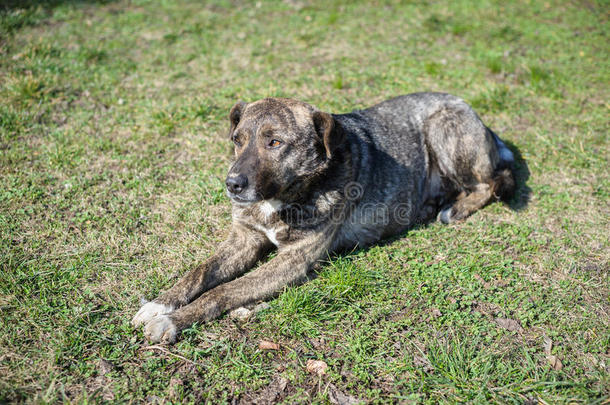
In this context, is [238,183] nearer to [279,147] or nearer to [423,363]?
[279,147]

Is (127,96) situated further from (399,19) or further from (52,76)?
(399,19)

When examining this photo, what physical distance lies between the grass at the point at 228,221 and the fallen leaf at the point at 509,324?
0.03m

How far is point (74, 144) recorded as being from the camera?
5.23 metres

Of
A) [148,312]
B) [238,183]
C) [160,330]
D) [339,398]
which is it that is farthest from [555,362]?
[148,312]

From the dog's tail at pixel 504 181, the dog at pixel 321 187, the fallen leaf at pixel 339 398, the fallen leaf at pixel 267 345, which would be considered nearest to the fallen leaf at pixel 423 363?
the fallen leaf at pixel 339 398

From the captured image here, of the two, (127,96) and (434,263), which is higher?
(127,96)

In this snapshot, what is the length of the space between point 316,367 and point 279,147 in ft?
5.78

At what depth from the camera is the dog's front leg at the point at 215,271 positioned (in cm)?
332

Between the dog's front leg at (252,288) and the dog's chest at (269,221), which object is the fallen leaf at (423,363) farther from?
the dog's chest at (269,221)

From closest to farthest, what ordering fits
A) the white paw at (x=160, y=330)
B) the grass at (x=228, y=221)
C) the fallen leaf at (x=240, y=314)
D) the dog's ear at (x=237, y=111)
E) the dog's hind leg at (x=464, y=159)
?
the grass at (x=228, y=221) → the white paw at (x=160, y=330) → the fallen leaf at (x=240, y=314) → the dog's ear at (x=237, y=111) → the dog's hind leg at (x=464, y=159)

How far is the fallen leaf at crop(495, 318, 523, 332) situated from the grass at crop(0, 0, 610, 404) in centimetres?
3

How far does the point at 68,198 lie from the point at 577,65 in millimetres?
8232

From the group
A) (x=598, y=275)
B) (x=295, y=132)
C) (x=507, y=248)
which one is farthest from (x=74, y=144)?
(x=598, y=275)

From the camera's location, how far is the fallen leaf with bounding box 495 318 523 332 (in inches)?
137
